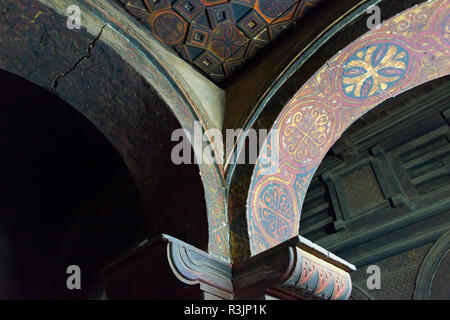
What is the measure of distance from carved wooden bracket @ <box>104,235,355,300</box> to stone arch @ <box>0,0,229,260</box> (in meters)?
0.19

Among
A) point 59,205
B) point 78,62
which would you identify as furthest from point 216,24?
point 59,205

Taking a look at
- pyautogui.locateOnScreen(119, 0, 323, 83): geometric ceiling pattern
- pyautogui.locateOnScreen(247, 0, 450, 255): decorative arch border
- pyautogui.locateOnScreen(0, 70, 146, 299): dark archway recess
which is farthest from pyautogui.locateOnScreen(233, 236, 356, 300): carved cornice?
pyautogui.locateOnScreen(0, 70, 146, 299): dark archway recess

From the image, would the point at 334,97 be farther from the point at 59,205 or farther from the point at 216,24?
the point at 59,205

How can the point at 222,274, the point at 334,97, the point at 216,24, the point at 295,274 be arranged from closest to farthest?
the point at 295,274
the point at 222,274
the point at 216,24
the point at 334,97

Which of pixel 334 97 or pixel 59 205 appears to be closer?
pixel 334 97

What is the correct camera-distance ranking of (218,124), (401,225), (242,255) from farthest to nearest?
(401,225), (218,124), (242,255)

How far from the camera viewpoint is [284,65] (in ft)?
8.79

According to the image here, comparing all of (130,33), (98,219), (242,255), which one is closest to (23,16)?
(130,33)

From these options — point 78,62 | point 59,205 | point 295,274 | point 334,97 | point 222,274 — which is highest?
point 59,205

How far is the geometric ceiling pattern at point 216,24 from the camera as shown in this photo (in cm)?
251

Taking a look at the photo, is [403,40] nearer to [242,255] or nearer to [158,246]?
[242,255]

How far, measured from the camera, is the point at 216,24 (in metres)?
2.61

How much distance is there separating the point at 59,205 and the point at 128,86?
2.43 meters
